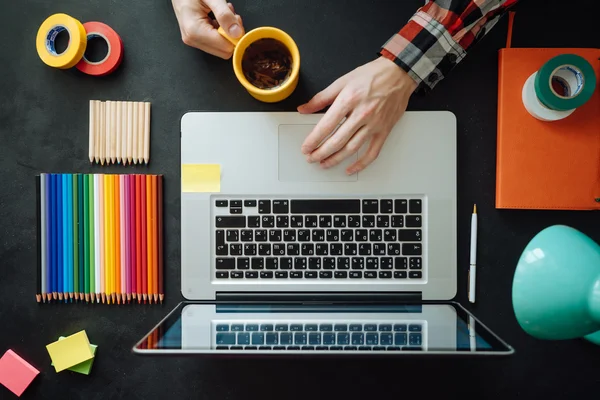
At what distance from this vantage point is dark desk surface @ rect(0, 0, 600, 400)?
756 millimetres

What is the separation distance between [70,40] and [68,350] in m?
0.59

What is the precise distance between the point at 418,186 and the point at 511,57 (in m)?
0.29

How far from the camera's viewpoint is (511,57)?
72 centimetres

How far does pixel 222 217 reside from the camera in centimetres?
73

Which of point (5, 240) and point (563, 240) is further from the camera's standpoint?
point (5, 240)

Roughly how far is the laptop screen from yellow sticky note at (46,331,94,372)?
224mm

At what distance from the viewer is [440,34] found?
66 cm

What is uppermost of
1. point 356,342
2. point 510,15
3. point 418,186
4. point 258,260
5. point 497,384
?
point 510,15

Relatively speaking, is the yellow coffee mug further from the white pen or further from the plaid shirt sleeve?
the white pen

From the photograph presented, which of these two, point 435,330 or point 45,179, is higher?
point 45,179

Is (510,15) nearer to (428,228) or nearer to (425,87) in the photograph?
(425,87)

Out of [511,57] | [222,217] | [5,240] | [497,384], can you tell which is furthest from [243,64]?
[497,384]

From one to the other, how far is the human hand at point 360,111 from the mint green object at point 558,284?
0.97ft

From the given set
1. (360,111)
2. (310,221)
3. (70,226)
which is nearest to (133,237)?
(70,226)
